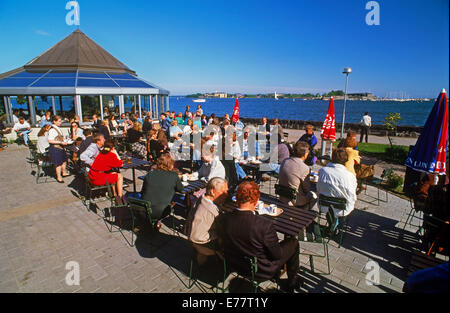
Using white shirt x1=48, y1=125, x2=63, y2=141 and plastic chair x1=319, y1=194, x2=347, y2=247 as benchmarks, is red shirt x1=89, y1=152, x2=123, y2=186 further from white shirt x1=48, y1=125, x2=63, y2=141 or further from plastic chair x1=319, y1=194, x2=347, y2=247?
plastic chair x1=319, y1=194, x2=347, y2=247

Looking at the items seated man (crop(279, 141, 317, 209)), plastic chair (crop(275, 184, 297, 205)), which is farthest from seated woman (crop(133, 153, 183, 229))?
seated man (crop(279, 141, 317, 209))

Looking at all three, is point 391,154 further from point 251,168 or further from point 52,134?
point 52,134

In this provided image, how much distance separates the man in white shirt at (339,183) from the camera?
4441 millimetres

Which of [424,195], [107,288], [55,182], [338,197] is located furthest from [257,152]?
[55,182]

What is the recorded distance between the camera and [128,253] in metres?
4.32

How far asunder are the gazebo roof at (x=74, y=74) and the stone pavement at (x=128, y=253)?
35.0ft

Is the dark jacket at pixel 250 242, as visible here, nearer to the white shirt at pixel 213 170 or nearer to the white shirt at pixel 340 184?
the white shirt at pixel 340 184

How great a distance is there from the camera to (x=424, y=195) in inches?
186

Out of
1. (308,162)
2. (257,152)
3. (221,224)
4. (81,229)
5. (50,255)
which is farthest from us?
(308,162)

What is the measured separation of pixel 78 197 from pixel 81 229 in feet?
6.33

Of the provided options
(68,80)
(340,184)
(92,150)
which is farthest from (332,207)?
(68,80)

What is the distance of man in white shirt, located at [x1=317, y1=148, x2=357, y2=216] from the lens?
444cm

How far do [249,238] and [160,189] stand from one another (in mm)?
2117
